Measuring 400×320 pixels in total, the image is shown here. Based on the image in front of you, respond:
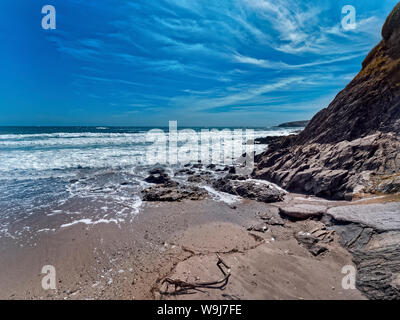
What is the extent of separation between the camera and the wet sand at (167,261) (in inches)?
203

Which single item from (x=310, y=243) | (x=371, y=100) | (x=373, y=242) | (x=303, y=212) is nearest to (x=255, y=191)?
(x=303, y=212)

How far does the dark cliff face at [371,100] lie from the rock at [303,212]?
769 cm

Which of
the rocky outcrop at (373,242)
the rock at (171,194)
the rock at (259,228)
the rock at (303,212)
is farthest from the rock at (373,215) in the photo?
the rock at (171,194)

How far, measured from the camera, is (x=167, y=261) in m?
6.45

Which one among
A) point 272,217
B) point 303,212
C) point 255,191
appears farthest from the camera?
point 255,191

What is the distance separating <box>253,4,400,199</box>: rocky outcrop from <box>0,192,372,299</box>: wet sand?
14.6ft

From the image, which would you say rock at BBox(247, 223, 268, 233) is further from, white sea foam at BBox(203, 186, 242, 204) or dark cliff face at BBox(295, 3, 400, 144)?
dark cliff face at BBox(295, 3, 400, 144)

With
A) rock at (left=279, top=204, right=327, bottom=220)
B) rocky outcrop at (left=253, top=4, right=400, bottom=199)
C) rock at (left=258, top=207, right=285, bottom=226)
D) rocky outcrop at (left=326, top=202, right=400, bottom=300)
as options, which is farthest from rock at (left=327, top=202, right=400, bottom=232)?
rocky outcrop at (left=253, top=4, right=400, bottom=199)

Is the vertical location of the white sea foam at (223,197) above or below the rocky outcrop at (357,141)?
below

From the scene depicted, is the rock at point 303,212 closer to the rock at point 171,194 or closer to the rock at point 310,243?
the rock at point 310,243

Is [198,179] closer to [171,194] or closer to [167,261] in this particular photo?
[171,194]

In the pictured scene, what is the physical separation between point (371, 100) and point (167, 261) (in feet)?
55.8
